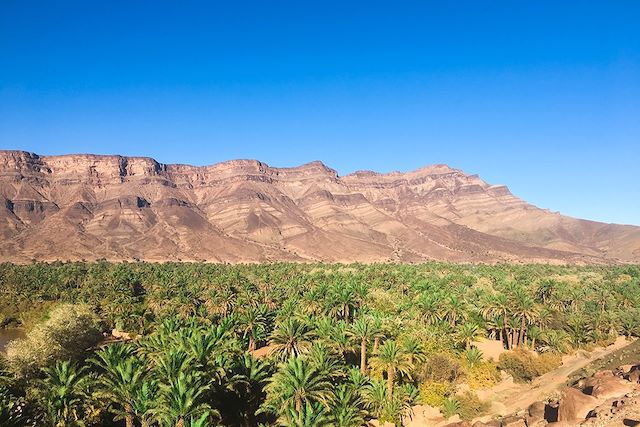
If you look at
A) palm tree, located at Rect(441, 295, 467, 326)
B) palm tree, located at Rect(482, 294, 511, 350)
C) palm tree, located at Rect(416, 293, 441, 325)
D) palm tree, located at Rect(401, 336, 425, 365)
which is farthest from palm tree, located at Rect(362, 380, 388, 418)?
palm tree, located at Rect(482, 294, 511, 350)

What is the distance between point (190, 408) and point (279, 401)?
6.31 metres

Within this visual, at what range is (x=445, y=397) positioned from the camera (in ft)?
125

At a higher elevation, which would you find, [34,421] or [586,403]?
[586,403]

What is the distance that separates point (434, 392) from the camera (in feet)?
127

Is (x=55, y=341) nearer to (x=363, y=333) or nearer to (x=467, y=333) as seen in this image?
(x=363, y=333)

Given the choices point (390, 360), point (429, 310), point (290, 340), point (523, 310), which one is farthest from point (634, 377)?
point (429, 310)

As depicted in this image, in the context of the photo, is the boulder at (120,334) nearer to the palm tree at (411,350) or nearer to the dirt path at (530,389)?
the palm tree at (411,350)

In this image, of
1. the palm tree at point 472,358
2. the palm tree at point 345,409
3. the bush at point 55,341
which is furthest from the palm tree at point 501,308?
the bush at point 55,341

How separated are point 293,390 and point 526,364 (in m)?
30.6

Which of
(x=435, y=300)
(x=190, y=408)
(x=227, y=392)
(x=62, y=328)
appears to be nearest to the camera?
(x=190, y=408)

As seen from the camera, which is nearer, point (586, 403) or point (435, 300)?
point (586, 403)

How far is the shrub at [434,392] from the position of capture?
37.7 meters

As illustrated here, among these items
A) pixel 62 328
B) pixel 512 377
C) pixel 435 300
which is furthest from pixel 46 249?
pixel 512 377

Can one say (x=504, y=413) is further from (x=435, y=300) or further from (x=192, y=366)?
(x=192, y=366)
